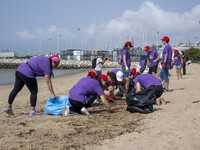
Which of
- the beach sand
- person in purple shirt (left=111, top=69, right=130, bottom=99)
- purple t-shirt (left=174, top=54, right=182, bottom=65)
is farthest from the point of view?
purple t-shirt (left=174, top=54, right=182, bottom=65)

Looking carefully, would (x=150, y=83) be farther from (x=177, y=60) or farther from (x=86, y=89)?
(x=177, y=60)

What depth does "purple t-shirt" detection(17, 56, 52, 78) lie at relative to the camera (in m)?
6.41

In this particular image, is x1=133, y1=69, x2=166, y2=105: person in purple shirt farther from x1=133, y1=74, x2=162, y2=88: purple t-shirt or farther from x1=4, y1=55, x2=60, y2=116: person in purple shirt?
x1=4, y1=55, x2=60, y2=116: person in purple shirt

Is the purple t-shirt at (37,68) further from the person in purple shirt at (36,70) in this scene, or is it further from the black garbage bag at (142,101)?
the black garbage bag at (142,101)

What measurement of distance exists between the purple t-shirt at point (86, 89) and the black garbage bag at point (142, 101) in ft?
2.50

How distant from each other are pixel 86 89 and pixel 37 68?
1090 mm

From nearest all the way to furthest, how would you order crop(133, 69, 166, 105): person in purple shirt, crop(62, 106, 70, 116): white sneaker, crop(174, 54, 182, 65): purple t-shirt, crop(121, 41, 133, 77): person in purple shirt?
crop(62, 106, 70, 116): white sneaker → crop(133, 69, 166, 105): person in purple shirt → crop(121, 41, 133, 77): person in purple shirt → crop(174, 54, 182, 65): purple t-shirt

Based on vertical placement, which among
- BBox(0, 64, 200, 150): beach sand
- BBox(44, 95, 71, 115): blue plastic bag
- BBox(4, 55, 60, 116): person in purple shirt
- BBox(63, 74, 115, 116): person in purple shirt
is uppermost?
BBox(4, 55, 60, 116): person in purple shirt

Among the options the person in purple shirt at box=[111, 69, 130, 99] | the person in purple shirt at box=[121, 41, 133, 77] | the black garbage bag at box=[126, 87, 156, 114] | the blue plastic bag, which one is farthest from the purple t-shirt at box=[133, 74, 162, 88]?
the blue plastic bag

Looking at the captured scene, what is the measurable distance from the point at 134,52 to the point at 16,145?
58996mm

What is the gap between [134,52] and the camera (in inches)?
2466

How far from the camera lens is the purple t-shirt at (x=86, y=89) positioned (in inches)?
253

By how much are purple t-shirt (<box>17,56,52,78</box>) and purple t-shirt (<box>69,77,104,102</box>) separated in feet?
2.22

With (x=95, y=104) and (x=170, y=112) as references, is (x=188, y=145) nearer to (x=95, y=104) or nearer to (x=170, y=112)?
(x=170, y=112)
